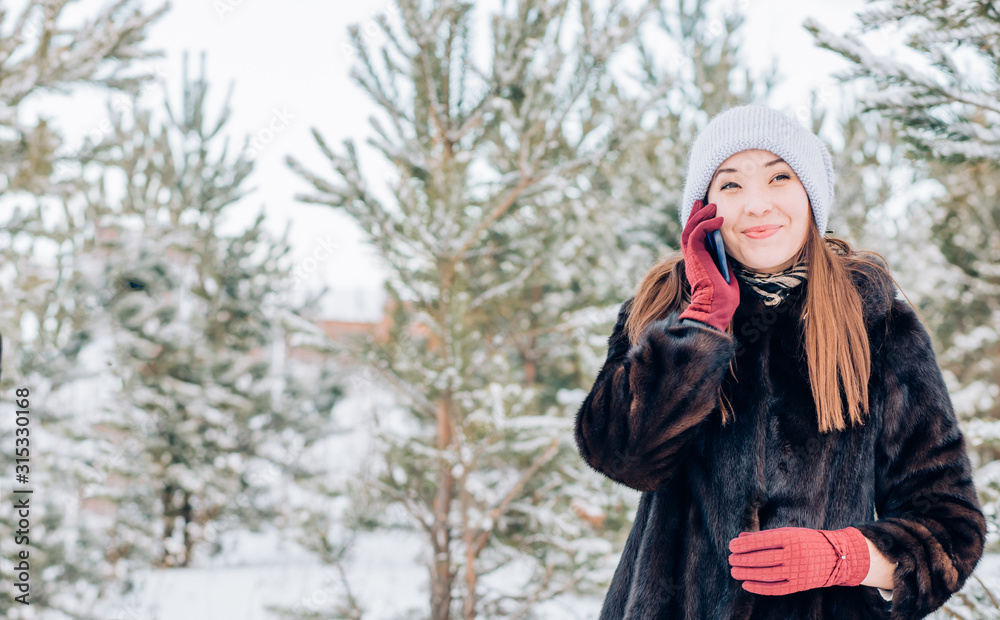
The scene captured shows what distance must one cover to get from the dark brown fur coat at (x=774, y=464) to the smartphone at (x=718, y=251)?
0.22 m

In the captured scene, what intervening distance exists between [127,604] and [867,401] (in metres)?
6.10

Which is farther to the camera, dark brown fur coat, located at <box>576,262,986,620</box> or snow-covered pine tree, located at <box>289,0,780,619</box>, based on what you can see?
snow-covered pine tree, located at <box>289,0,780,619</box>

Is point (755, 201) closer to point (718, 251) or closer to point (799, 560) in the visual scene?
point (718, 251)

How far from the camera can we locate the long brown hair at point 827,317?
1.53m

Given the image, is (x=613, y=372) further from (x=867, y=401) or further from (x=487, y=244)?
(x=487, y=244)

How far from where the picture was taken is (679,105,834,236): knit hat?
1.71 meters

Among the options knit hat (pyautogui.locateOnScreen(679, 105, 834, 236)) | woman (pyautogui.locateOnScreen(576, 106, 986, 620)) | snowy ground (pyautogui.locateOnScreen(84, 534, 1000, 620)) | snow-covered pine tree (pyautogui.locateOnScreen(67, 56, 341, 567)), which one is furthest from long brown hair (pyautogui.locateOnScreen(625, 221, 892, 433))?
snow-covered pine tree (pyautogui.locateOnScreen(67, 56, 341, 567))

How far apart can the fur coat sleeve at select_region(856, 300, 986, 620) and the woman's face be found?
326 millimetres

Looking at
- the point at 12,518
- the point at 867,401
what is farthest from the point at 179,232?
the point at 867,401

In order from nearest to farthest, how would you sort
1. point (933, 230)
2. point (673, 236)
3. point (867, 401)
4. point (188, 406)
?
point (867, 401) → point (673, 236) → point (188, 406) → point (933, 230)

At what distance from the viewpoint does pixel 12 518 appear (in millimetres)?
4543

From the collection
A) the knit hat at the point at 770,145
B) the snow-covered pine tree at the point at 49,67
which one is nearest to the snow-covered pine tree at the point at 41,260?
the snow-covered pine tree at the point at 49,67

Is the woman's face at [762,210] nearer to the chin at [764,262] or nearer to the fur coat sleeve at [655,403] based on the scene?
the chin at [764,262]

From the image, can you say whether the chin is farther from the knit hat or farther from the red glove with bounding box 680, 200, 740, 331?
the knit hat
